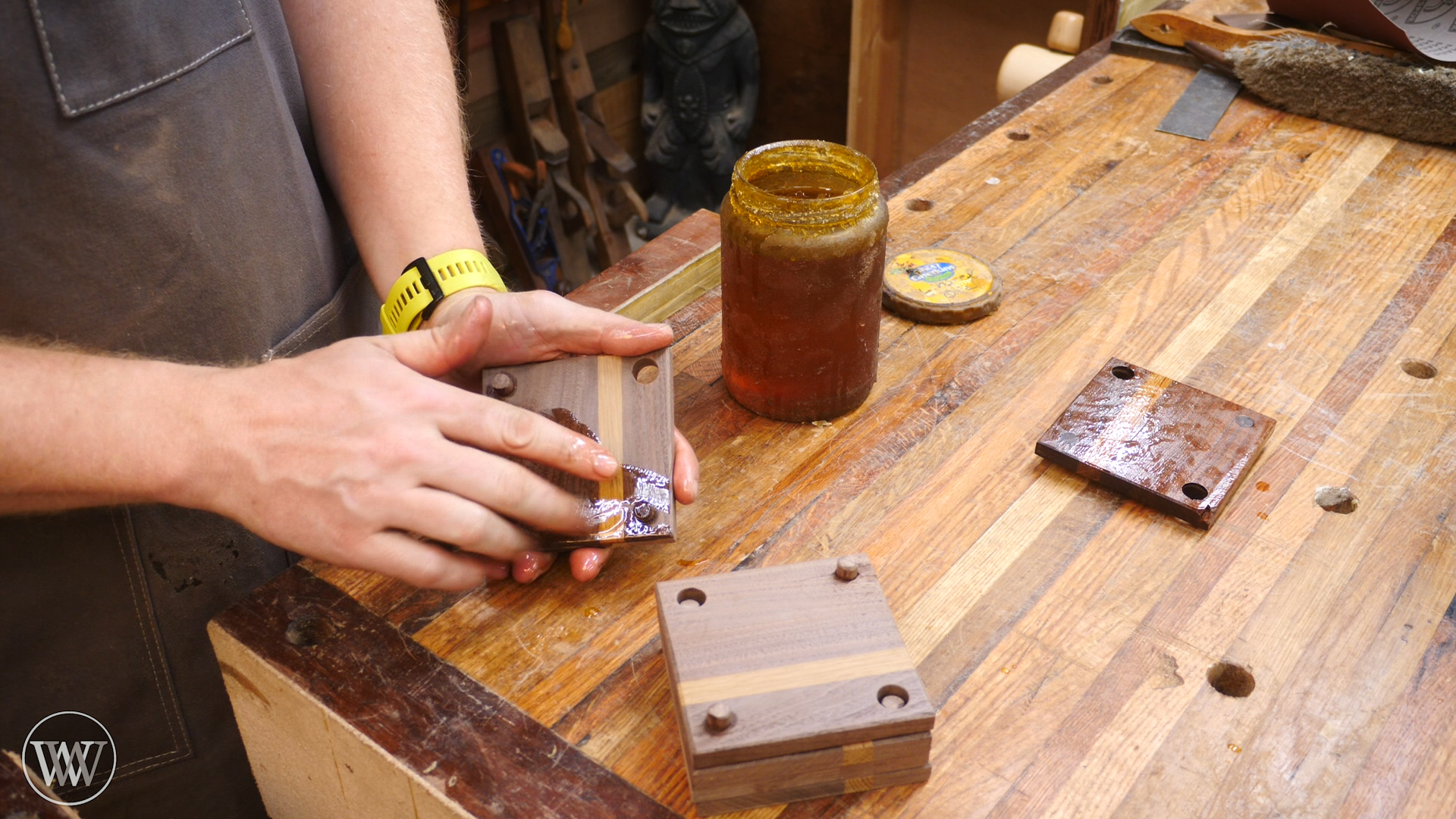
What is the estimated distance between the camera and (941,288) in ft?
3.76

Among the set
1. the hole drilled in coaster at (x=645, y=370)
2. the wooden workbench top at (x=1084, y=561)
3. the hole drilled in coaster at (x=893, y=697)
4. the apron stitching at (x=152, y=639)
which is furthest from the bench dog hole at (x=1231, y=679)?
the apron stitching at (x=152, y=639)

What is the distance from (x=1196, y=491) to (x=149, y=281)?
942 mm

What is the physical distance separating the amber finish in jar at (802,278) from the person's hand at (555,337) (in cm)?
9

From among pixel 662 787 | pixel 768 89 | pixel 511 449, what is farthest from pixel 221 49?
pixel 768 89

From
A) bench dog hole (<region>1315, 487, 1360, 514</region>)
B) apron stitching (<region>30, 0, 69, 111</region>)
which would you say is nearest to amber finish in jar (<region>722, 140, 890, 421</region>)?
bench dog hole (<region>1315, 487, 1360, 514</region>)

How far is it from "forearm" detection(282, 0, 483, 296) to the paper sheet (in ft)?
4.36

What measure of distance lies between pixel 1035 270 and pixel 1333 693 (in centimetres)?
61

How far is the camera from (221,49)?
0.91m

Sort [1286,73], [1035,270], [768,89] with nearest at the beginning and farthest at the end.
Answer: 1. [1035,270]
2. [1286,73]
3. [768,89]

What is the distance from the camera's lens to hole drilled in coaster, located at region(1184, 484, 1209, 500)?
2.88ft

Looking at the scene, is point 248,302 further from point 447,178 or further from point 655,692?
point 655,692

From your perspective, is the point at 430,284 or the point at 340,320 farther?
the point at 340,320

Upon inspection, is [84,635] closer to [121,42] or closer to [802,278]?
[121,42]

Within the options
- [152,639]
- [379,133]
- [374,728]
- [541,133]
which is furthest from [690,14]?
[374,728]
